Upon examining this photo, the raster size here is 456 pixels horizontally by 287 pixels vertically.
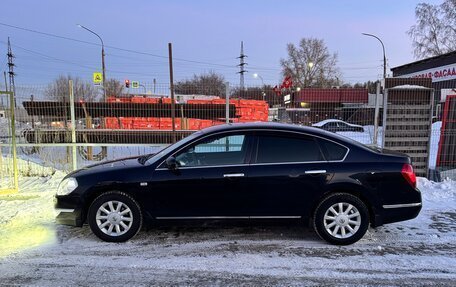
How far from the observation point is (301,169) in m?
4.76

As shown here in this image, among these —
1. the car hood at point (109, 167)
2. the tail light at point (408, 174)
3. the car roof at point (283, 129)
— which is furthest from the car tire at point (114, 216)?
the tail light at point (408, 174)

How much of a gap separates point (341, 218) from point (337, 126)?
28.0ft

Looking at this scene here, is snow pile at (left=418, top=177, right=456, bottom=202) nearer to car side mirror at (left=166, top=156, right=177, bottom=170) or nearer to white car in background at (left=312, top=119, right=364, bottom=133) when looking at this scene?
white car in background at (left=312, top=119, right=364, bottom=133)

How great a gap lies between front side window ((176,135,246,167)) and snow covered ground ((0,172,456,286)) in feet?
2.71

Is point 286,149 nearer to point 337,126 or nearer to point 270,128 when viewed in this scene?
point 270,128

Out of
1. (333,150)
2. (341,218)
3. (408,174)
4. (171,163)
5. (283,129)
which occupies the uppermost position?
(283,129)

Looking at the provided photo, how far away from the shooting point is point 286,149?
4887 millimetres

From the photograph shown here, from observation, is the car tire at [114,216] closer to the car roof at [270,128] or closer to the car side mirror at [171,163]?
the car side mirror at [171,163]

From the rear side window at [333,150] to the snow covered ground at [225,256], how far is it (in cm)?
114

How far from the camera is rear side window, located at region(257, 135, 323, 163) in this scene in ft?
15.9

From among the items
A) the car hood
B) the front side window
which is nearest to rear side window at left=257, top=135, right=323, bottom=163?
the front side window

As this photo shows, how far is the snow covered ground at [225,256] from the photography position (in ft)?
12.7

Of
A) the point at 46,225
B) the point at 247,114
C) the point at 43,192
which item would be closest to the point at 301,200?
the point at 46,225

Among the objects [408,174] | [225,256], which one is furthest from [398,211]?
[225,256]
